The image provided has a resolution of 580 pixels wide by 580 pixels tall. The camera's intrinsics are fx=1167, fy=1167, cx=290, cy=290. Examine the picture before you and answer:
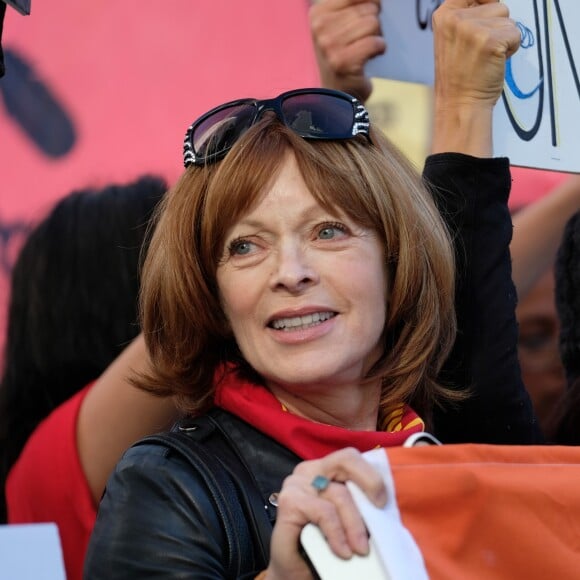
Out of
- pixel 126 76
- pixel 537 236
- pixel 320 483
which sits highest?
pixel 126 76

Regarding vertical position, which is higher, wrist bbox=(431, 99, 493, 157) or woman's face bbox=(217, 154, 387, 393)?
wrist bbox=(431, 99, 493, 157)

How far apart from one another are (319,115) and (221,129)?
157 millimetres

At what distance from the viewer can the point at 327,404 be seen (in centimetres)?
184

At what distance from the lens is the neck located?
5.99 ft

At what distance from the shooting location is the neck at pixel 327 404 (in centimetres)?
183

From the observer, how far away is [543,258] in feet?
9.43

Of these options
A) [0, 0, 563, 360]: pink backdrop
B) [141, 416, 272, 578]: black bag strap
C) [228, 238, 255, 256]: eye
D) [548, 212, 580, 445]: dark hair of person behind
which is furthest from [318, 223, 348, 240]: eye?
[548, 212, 580, 445]: dark hair of person behind

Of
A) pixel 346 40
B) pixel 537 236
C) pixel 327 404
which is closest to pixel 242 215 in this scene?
pixel 327 404

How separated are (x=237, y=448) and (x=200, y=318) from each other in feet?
0.85

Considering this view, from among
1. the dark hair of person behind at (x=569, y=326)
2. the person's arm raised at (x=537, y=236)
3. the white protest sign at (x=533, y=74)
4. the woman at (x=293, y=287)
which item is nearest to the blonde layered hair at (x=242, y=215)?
the woman at (x=293, y=287)

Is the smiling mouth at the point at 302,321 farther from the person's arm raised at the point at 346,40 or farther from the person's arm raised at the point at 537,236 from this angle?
the person's arm raised at the point at 537,236

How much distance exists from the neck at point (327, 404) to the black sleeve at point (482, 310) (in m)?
0.29

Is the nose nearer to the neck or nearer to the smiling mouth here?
the smiling mouth

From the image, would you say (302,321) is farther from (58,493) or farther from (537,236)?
(537,236)
